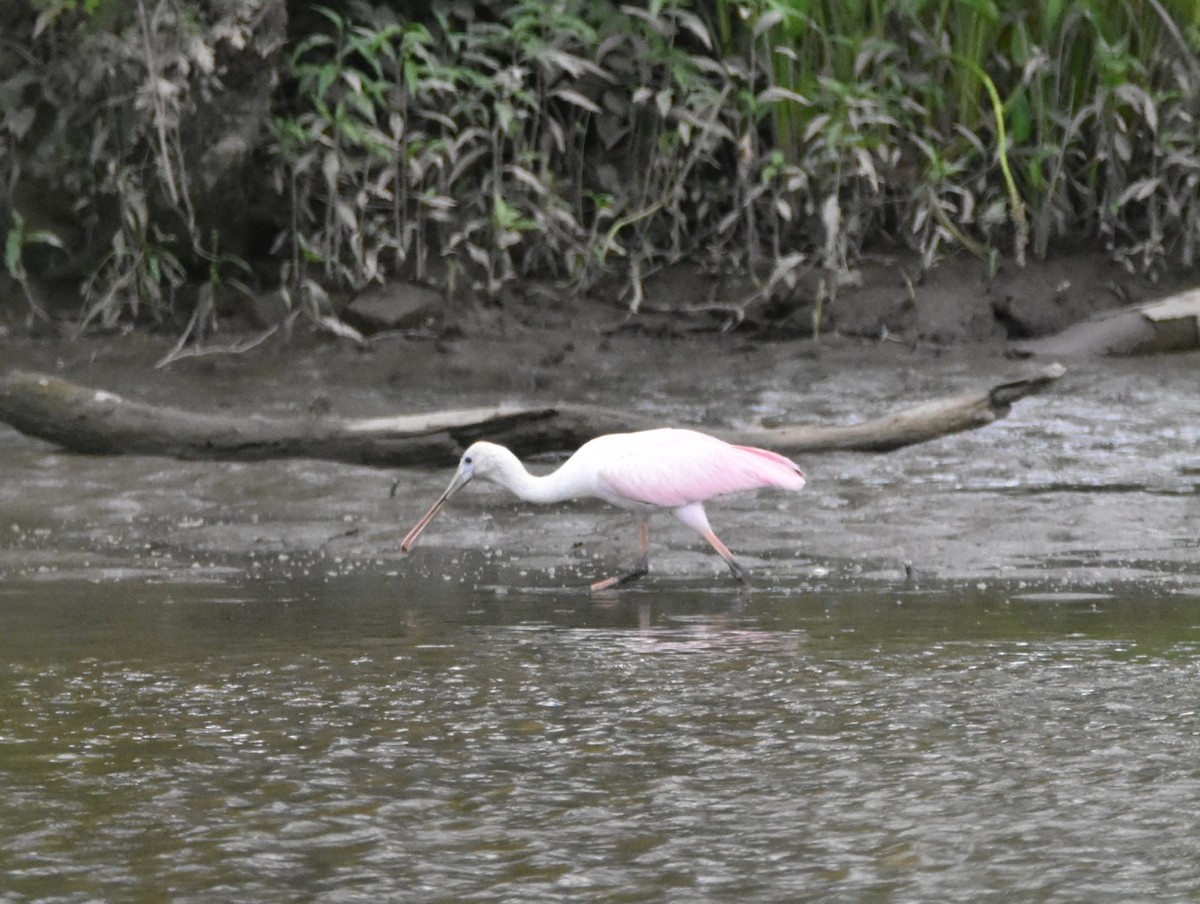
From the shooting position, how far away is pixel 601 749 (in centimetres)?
432

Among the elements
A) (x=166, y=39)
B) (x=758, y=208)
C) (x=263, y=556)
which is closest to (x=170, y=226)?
(x=166, y=39)

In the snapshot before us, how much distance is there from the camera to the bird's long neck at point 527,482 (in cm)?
731

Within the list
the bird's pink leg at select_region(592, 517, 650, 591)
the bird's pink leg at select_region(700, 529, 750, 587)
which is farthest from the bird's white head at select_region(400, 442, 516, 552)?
the bird's pink leg at select_region(700, 529, 750, 587)

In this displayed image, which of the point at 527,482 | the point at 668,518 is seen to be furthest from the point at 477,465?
the point at 668,518

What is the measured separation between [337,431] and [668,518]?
1411 millimetres

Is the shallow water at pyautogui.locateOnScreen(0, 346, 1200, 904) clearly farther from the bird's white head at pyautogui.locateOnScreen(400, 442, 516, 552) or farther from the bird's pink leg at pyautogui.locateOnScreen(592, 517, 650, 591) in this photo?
the bird's white head at pyautogui.locateOnScreen(400, 442, 516, 552)

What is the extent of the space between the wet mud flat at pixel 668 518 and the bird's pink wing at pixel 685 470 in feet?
0.96

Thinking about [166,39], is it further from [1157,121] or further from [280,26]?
[1157,121]

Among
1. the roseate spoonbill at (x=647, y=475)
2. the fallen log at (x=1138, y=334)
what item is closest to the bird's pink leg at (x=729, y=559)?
the roseate spoonbill at (x=647, y=475)

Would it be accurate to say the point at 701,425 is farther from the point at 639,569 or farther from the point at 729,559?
the point at 729,559

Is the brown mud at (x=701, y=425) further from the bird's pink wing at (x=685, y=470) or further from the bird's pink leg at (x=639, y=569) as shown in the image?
the bird's pink wing at (x=685, y=470)

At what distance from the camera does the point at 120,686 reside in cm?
501

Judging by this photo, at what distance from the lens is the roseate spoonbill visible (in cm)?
705

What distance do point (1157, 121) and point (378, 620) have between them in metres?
6.93
